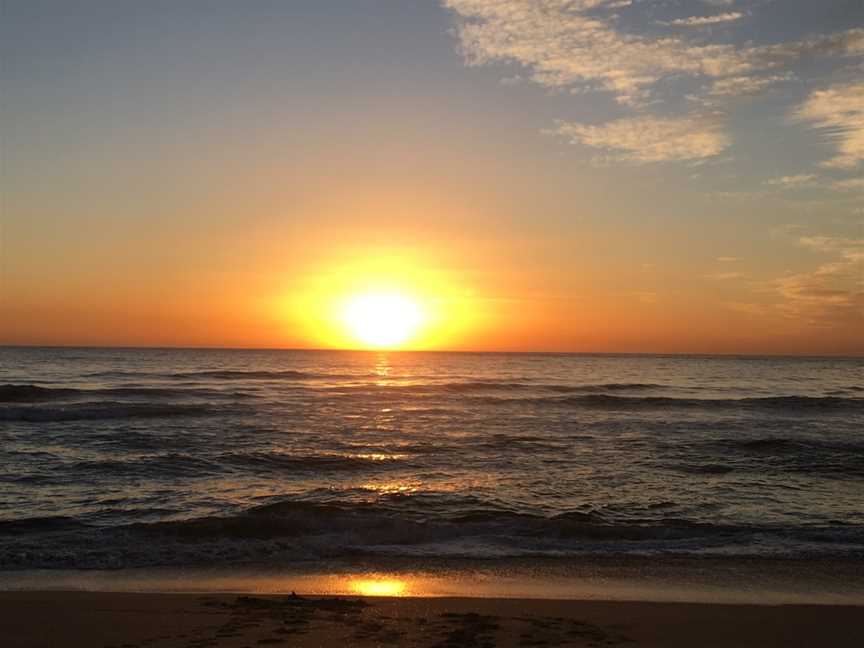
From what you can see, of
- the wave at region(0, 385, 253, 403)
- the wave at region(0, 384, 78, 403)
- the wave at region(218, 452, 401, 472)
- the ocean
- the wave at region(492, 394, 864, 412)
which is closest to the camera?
the ocean

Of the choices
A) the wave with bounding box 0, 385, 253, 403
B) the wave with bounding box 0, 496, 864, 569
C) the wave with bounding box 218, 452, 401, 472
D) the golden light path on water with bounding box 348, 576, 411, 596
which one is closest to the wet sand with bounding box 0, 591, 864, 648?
the golden light path on water with bounding box 348, 576, 411, 596

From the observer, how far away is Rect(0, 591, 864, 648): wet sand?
689 cm

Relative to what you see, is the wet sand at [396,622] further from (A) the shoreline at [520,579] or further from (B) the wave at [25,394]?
(B) the wave at [25,394]

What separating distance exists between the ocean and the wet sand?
225 cm

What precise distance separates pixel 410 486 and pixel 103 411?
2132 centimetres

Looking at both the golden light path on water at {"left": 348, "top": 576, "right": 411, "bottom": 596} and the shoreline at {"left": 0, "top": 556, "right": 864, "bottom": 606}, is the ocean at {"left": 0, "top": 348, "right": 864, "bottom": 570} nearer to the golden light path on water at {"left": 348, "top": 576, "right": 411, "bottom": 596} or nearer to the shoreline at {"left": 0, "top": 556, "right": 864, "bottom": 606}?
the shoreline at {"left": 0, "top": 556, "right": 864, "bottom": 606}

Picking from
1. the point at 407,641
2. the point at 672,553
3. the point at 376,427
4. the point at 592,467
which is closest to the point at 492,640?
the point at 407,641

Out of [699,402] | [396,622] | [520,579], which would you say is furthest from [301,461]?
[699,402]

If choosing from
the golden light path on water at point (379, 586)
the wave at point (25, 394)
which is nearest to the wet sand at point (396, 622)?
the golden light path on water at point (379, 586)

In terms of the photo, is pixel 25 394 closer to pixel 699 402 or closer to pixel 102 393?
pixel 102 393

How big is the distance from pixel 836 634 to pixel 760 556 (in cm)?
326

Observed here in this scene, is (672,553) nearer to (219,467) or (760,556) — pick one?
(760,556)

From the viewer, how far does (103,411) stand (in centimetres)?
3103

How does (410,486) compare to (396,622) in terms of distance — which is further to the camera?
(410,486)
